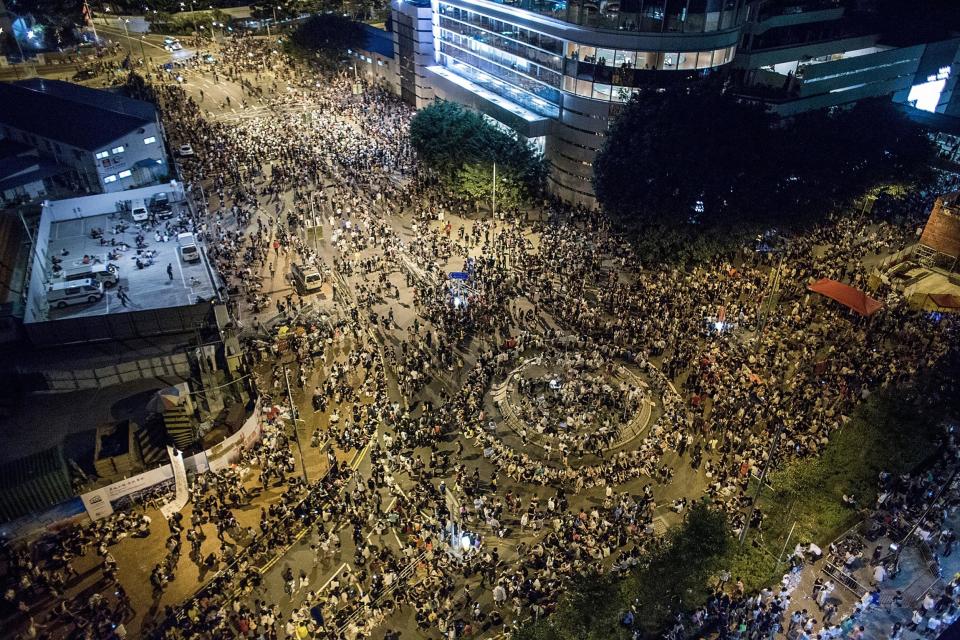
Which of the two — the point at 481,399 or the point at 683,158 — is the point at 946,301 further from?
the point at 481,399

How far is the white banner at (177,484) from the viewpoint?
25.2 metres

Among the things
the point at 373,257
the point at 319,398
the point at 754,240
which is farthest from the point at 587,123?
the point at 319,398

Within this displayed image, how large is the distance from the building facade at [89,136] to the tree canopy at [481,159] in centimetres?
2384

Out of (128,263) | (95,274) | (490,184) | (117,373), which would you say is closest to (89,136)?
(128,263)

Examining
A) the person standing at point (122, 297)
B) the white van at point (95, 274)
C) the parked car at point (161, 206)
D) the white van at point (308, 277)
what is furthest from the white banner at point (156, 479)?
the parked car at point (161, 206)

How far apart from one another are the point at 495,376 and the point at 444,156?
78.1ft

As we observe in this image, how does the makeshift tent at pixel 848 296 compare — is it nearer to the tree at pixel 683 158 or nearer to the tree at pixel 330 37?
the tree at pixel 683 158

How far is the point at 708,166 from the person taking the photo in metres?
38.8

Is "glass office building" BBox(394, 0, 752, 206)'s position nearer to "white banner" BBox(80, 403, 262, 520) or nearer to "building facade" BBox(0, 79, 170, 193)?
"building facade" BBox(0, 79, 170, 193)

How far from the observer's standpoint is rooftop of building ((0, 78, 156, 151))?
5147 cm

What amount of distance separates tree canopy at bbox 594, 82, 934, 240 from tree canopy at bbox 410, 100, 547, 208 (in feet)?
22.7

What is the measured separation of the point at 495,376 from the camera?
105 ft

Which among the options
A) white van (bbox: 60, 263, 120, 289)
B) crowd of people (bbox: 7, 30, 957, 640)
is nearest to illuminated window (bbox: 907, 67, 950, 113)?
crowd of people (bbox: 7, 30, 957, 640)

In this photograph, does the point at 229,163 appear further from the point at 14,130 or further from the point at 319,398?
the point at 319,398
